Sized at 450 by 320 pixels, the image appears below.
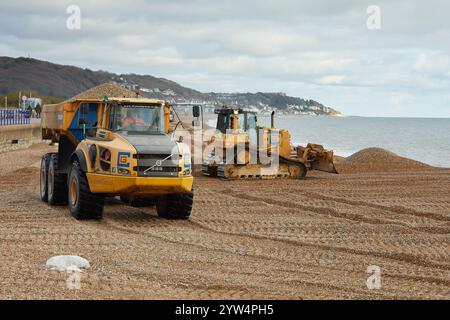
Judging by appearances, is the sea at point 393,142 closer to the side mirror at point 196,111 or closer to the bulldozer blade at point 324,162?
the bulldozer blade at point 324,162

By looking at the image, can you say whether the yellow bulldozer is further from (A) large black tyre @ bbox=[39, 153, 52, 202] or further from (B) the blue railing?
(B) the blue railing

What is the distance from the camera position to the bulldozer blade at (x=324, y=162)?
24.5 m

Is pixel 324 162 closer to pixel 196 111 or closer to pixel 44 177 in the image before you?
pixel 44 177

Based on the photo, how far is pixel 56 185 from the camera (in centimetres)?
1616

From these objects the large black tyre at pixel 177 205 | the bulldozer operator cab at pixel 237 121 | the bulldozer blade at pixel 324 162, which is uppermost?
the bulldozer operator cab at pixel 237 121

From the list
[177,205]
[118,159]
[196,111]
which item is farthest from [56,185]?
[196,111]

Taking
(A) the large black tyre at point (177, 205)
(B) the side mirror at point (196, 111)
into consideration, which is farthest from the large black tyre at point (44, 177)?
(B) the side mirror at point (196, 111)

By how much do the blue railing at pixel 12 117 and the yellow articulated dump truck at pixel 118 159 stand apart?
27425mm

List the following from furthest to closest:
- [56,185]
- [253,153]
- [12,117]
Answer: [12,117]
[253,153]
[56,185]

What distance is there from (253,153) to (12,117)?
85.4 ft
